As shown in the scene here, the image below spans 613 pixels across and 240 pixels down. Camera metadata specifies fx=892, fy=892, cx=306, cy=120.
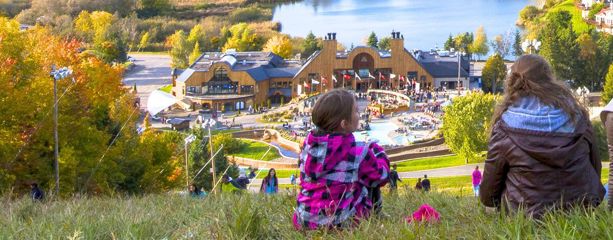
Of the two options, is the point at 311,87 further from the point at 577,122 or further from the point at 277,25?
the point at 577,122

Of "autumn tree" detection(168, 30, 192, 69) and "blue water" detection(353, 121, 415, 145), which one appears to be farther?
"autumn tree" detection(168, 30, 192, 69)

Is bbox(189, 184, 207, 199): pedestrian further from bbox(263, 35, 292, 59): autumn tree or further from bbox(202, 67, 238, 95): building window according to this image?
bbox(263, 35, 292, 59): autumn tree

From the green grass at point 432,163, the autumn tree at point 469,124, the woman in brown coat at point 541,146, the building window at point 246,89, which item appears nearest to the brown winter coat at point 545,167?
the woman in brown coat at point 541,146

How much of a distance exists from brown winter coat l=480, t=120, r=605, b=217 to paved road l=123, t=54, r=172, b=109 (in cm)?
3453

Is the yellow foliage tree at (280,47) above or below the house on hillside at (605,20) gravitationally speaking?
below

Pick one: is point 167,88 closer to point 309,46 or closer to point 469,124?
point 309,46

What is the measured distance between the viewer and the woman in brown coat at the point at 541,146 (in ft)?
10.7

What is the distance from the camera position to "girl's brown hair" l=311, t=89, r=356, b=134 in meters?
3.48

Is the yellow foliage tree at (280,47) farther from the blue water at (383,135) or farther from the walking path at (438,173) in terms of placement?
the walking path at (438,173)

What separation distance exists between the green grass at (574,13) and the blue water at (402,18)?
3543 mm

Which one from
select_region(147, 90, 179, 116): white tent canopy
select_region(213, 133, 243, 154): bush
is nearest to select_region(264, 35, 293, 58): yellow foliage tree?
select_region(213, 133, 243, 154): bush

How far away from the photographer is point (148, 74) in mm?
47500

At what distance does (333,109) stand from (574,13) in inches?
2429

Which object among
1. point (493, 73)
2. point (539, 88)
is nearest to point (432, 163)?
point (493, 73)
